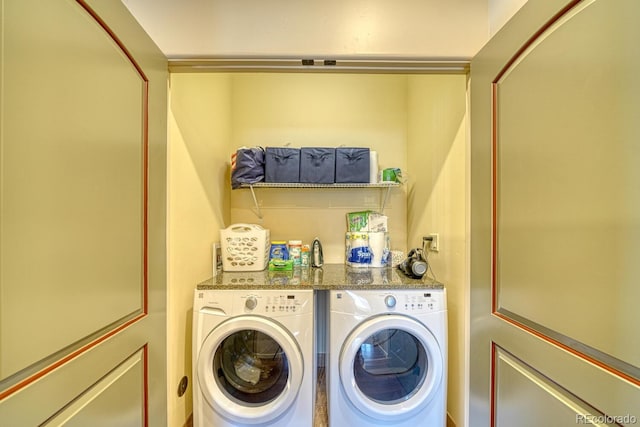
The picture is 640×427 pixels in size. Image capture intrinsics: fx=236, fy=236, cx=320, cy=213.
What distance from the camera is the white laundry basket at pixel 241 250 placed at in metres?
1.72

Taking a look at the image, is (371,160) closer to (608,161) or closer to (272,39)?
(272,39)

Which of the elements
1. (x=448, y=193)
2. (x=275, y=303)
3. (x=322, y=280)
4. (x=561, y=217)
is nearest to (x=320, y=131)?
(x=448, y=193)

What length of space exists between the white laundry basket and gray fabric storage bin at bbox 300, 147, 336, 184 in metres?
0.58

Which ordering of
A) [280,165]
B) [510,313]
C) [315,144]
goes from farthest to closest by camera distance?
[315,144], [280,165], [510,313]

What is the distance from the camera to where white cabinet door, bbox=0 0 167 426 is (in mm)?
486

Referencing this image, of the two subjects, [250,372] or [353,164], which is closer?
[250,372]

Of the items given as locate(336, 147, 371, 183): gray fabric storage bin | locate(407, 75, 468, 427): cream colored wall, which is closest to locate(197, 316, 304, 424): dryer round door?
locate(407, 75, 468, 427): cream colored wall

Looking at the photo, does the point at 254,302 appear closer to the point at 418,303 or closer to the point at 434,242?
the point at 418,303

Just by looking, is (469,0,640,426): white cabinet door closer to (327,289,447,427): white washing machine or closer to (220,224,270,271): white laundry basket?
(327,289,447,427): white washing machine

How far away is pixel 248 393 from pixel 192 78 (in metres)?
1.90

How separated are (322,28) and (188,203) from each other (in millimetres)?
1170

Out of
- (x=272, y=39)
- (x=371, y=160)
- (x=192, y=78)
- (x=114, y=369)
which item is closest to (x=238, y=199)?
(x=192, y=78)

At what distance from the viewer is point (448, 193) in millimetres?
1407

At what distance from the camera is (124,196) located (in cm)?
77
